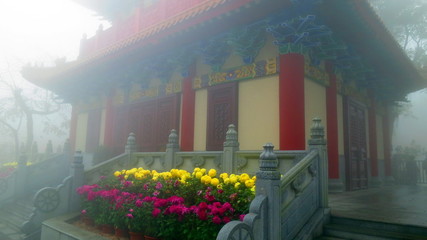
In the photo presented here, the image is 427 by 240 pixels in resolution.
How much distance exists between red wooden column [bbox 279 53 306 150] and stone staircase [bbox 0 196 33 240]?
21.4 ft

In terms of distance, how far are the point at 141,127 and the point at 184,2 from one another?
4333mm

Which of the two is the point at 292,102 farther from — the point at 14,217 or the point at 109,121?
the point at 14,217

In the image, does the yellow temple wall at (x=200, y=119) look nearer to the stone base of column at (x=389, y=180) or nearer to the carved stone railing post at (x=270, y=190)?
the carved stone railing post at (x=270, y=190)

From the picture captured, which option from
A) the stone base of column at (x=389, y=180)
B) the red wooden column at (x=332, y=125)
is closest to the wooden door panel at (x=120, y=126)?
the red wooden column at (x=332, y=125)

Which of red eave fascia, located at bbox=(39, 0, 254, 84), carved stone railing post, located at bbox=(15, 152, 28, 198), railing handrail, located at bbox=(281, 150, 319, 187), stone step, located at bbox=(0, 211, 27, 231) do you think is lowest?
stone step, located at bbox=(0, 211, 27, 231)

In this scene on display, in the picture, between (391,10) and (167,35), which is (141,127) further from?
(391,10)

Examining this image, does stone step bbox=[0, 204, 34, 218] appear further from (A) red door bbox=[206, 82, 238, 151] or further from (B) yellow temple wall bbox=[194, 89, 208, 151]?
(A) red door bbox=[206, 82, 238, 151]

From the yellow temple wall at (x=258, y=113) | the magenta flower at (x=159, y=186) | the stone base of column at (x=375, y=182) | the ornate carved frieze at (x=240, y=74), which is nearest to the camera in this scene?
the magenta flower at (x=159, y=186)

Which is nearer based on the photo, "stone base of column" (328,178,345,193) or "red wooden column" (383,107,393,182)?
"stone base of column" (328,178,345,193)

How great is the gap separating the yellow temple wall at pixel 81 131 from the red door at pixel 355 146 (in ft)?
Result: 34.3

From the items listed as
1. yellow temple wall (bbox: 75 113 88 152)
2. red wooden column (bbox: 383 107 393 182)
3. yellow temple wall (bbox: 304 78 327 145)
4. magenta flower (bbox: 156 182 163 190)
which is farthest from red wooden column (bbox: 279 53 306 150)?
yellow temple wall (bbox: 75 113 88 152)

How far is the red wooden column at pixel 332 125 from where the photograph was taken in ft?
25.6

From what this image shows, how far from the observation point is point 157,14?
30.7ft

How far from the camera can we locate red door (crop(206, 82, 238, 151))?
779 cm
